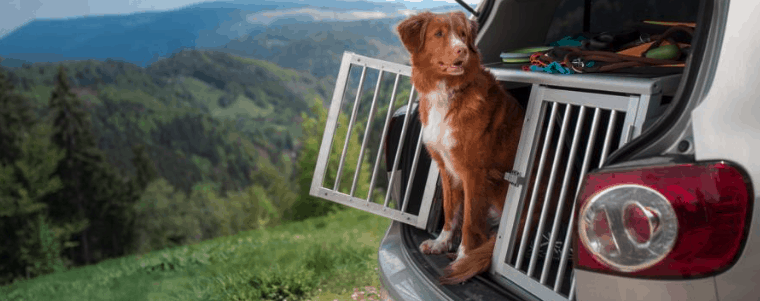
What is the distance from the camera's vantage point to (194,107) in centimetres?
3831

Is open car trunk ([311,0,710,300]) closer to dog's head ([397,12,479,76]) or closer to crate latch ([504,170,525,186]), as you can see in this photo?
crate latch ([504,170,525,186])

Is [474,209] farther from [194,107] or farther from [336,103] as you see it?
[194,107]

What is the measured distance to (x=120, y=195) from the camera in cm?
2281

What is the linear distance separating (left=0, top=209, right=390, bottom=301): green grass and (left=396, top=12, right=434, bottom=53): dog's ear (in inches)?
81.3

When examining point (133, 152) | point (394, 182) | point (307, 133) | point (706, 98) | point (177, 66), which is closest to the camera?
point (706, 98)

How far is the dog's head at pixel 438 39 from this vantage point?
1.74 metres

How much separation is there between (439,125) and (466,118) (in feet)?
0.31

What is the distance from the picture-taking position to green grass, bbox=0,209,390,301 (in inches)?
149

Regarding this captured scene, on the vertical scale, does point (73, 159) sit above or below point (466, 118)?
below

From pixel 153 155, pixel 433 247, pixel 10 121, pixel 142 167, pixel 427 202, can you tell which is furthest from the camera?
pixel 153 155

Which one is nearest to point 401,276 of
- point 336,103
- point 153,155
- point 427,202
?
point 427,202

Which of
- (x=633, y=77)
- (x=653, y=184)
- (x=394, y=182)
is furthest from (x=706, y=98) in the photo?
(x=394, y=182)

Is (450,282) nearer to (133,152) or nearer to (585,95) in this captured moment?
(585,95)

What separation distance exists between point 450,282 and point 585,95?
0.59m
